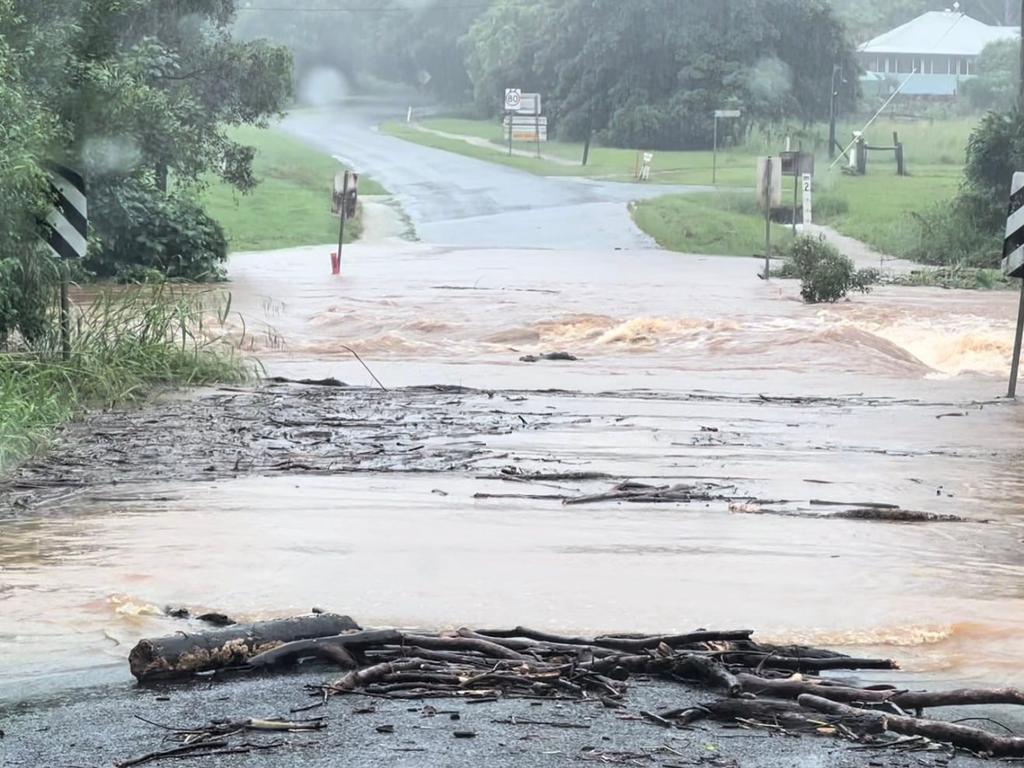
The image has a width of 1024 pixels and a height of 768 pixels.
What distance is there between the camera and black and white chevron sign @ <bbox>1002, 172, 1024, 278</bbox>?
53.0ft

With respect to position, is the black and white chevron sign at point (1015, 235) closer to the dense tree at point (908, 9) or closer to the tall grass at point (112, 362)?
the tall grass at point (112, 362)

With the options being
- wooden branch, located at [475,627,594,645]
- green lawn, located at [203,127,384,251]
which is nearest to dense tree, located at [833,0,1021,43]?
green lawn, located at [203,127,384,251]

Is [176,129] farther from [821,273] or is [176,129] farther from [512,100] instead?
[512,100]

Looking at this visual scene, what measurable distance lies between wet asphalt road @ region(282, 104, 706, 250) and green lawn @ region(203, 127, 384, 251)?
181cm

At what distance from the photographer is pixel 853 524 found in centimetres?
1000

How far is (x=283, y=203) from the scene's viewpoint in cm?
5303

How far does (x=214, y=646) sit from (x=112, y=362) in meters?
9.43

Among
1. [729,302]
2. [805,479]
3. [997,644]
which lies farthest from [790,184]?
[997,644]

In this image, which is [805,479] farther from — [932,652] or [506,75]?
[506,75]

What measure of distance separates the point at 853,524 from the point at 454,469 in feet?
Result: 9.74

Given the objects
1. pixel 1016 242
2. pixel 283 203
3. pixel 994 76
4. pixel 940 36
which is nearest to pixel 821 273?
pixel 1016 242

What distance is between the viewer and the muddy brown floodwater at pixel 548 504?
770 centimetres

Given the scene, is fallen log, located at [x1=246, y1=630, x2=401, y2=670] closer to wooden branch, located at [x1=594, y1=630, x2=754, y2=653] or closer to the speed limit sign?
wooden branch, located at [x1=594, y1=630, x2=754, y2=653]

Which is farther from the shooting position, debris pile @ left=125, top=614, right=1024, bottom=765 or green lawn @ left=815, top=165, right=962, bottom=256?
green lawn @ left=815, top=165, right=962, bottom=256
